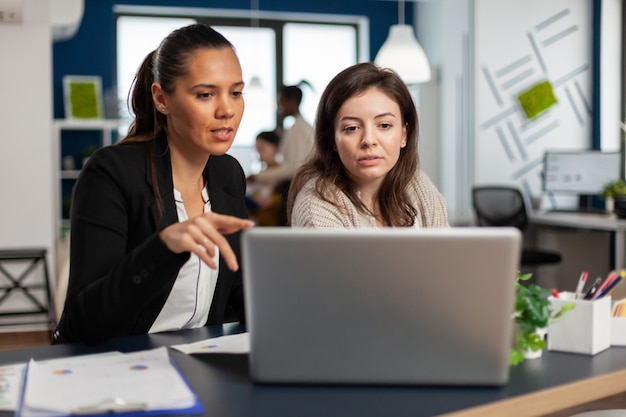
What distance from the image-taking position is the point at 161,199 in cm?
165

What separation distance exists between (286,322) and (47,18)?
439 centimetres

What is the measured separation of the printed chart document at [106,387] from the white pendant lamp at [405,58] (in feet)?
15.2

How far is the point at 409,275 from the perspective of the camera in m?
1.02

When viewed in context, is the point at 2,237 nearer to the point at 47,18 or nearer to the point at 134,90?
the point at 47,18

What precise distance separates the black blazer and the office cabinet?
5.46 m

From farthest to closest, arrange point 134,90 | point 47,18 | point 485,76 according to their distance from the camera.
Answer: point 485,76 < point 47,18 < point 134,90

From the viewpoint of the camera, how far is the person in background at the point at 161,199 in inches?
54.3

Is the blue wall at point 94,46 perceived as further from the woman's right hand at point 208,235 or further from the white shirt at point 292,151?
the woman's right hand at point 208,235

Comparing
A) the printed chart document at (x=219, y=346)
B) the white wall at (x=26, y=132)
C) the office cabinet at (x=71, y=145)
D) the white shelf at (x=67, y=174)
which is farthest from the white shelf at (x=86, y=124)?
the printed chart document at (x=219, y=346)

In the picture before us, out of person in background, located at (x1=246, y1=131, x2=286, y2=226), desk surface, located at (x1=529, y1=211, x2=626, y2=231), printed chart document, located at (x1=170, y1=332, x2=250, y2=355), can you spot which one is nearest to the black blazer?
printed chart document, located at (x1=170, y1=332, x2=250, y2=355)

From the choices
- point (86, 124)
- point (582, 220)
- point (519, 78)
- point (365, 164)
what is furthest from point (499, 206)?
point (365, 164)

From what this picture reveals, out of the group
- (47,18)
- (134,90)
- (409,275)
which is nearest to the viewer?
(409,275)

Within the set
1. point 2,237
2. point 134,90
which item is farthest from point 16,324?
point 134,90

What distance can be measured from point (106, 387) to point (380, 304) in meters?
0.38
